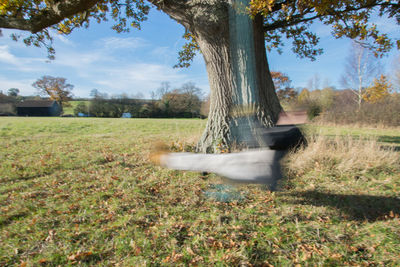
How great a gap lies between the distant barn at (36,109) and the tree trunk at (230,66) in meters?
51.4

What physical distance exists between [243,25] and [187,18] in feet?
4.54

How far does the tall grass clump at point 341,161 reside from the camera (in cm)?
423

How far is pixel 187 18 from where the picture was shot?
186 inches

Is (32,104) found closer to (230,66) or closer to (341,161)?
(230,66)

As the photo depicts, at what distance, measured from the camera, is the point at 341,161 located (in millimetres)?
4441

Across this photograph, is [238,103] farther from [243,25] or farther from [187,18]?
[187,18]

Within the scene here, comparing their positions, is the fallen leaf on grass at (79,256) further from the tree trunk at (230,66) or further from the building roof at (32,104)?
the building roof at (32,104)

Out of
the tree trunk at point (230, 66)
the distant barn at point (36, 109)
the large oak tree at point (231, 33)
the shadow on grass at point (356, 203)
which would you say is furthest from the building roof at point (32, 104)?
the shadow on grass at point (356, 203)

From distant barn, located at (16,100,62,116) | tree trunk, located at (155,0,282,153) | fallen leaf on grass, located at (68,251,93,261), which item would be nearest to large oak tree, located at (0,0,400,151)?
tree trunk, located at (155,0,282,153)

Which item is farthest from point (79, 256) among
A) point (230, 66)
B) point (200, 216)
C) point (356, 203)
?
point (230, 66)

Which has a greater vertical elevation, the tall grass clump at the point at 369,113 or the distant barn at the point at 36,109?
the distant barn at the point at 36,109

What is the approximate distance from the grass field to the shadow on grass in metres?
0.02

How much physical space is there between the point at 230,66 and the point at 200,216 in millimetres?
Result: 3405

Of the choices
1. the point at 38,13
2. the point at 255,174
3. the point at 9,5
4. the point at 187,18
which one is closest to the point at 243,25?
the point at 187,18
